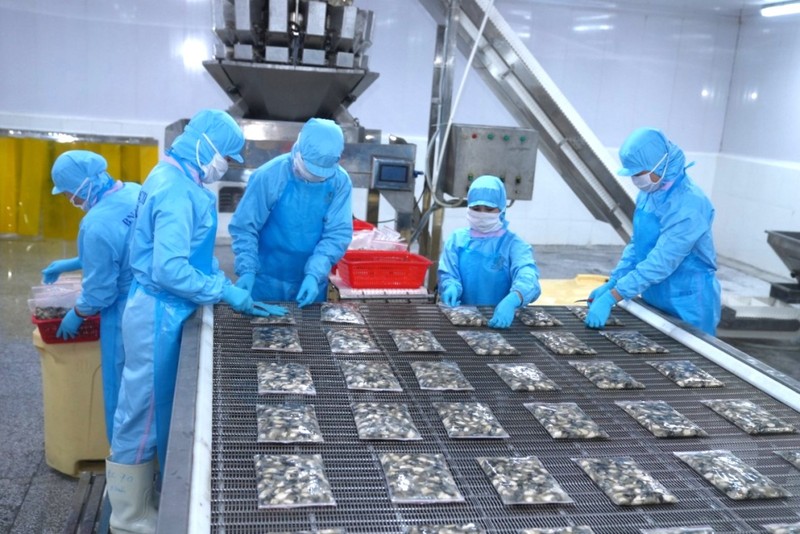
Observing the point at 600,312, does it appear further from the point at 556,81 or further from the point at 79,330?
the point at 556,81

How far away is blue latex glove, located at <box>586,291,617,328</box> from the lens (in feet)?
8.68

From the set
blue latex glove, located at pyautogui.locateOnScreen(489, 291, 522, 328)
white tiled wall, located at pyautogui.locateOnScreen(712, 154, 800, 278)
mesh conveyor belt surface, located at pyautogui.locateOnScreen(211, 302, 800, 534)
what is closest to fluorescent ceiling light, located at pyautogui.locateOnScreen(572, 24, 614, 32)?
white tiled wall, located at pyautogui.locateOnScreen(712, 154, 800, 278)

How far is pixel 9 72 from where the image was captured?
6.52m

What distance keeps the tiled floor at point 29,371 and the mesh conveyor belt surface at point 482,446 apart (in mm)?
1136

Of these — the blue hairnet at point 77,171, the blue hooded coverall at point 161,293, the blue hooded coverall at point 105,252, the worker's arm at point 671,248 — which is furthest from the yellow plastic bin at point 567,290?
the blue hairnet at point 77,171

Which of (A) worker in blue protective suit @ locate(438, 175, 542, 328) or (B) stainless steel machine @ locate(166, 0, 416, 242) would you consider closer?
(A) worker in blue protective suit @ locate(438, 175, 542, 328)

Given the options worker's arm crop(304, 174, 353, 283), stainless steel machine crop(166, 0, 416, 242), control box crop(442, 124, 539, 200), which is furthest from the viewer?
control box crop(442, 124, 539, 200)

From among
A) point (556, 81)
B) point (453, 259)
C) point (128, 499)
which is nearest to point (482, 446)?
point (128, 499)

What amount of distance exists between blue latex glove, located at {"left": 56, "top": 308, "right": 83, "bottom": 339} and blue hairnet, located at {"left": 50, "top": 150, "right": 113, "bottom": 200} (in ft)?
1.61

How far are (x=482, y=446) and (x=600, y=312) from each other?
1.18 meters

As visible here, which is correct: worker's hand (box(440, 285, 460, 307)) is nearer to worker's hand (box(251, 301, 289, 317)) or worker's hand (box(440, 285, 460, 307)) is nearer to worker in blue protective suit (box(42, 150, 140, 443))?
worker's hand (box(251, 301, 289, 317))

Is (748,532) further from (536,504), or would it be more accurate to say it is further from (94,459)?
(94,459)

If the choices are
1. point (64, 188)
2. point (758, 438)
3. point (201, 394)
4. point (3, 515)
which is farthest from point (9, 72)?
point (758, 438)

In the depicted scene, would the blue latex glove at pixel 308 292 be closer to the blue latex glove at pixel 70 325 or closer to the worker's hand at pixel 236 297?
the worker's hand at pixel 236 297
